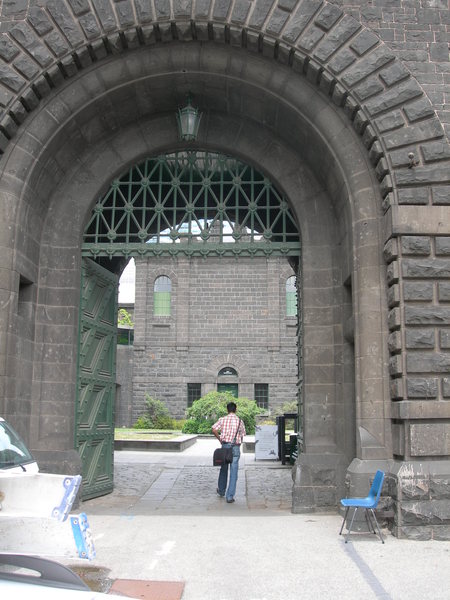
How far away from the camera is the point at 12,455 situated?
4945 mm

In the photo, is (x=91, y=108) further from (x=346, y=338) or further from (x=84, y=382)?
(x=346, y=338)

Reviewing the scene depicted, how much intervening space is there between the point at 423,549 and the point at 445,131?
545 cm

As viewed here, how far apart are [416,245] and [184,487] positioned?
7.08 meters

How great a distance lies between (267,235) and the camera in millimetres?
10359

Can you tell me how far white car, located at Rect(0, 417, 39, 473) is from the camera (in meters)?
4.80

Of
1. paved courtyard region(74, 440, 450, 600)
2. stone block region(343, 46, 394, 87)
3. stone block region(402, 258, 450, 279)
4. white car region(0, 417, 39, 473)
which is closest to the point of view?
white car region(0, 417, 39, 473)

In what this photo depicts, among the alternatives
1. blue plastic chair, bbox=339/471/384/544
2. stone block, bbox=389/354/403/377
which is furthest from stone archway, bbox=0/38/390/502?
blue plastic chair, bbox=339/471/384/544

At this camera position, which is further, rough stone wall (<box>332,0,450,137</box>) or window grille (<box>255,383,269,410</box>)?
window grille (<box>255,383,269,410</box>)

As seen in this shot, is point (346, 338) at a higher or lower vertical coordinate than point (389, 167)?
lower

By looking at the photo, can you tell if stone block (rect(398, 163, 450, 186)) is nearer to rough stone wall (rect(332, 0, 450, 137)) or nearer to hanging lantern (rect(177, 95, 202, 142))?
rough stone wall (rect(332, 0, 450, 137))

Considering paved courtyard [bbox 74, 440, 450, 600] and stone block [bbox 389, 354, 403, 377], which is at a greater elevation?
stone block [bbox 389, 354, 403, 377]

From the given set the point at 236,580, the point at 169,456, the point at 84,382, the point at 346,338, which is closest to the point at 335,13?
the point at 346,338

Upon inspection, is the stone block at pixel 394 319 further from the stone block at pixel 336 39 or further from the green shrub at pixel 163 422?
the green shrub at pixel 163 422

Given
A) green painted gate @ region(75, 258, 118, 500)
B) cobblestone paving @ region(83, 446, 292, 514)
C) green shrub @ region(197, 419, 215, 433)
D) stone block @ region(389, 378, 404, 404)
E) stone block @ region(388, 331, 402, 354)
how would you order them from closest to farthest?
stone block @ region(389, 378, 404, 404) → stone block @ region(388, 331, 402, 354) → cobblestone paving @ region(83, 446, 292, 514) → green painted gate @ region(75, 258, 118, 500) → green shrub @ region(197, 419, 215, 433)
